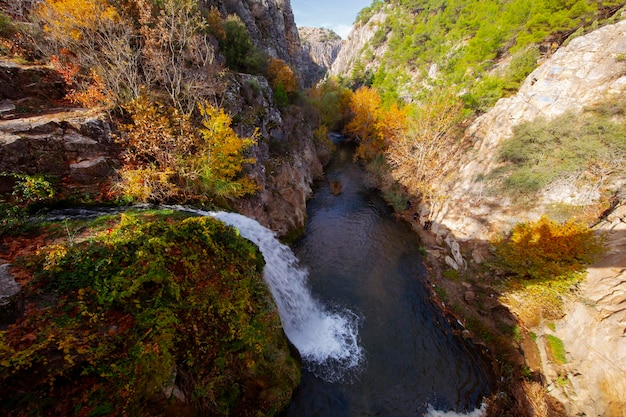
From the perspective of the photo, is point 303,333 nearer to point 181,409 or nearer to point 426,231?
point 181,409

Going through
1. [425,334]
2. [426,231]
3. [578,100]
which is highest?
[578,100]

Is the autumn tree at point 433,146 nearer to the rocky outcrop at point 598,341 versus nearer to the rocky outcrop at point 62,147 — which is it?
the rocky outcrop at point 598,341

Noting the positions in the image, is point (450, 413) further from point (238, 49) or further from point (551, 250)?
point (238, 49)

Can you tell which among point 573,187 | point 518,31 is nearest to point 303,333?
point 573,187

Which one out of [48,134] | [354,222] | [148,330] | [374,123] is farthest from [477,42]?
[148,330]

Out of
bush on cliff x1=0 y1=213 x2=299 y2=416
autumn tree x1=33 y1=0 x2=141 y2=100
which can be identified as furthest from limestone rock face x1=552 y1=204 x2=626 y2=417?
autumn tree x1=33 y1=0 x2=141 y2=100

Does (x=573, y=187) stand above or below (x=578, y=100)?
below
